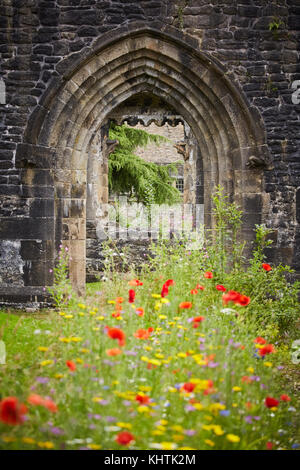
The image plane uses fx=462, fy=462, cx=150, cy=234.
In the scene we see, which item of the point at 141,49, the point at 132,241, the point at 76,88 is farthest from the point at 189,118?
the point at 132,241

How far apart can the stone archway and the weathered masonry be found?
2 cm

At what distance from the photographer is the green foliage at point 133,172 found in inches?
583

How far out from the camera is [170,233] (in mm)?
11055

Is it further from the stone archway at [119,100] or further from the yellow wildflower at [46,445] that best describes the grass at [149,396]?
the stone archway at [119,100]

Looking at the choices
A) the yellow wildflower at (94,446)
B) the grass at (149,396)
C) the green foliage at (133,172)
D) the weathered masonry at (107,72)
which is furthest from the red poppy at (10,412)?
the green foliage at (133,172)

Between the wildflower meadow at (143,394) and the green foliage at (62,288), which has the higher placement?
the green foliage at (62,288)

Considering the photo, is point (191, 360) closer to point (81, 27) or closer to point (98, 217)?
point (81, 27)

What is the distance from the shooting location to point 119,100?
7367mm

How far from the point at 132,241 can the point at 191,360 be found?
7.99m

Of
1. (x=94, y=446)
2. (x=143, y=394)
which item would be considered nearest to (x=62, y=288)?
(x=143, y=394)

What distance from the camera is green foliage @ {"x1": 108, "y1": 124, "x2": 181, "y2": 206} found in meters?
14.8

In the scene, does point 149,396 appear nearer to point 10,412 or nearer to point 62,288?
point 10,412

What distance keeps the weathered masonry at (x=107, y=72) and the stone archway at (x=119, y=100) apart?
0.02 meters

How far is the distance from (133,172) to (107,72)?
800 cm
